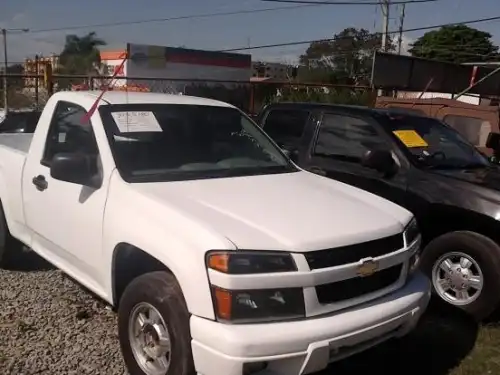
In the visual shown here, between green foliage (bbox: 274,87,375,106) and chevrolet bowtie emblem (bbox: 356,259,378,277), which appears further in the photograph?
green foliage (bbox: 274,87,375,106)

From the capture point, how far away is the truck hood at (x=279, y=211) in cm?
287

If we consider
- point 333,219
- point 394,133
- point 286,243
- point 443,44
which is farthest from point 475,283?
point 443,44

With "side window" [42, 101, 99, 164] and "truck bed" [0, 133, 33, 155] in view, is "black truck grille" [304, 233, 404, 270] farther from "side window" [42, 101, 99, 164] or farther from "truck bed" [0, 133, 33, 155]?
"truck bed" [0, 133, 33, 155]

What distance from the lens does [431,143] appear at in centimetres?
540

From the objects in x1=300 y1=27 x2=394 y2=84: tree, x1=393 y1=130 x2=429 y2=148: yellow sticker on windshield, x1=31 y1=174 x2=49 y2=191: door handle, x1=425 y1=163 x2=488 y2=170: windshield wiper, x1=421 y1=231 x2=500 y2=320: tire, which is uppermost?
x1=300 y1=27 x2=394 y2=84: tree

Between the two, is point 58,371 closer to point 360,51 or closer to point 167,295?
point 167,295

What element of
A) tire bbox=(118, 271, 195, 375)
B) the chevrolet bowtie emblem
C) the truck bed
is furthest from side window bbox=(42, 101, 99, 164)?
the chevrolet bowtie emblem

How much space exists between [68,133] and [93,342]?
5.13ft

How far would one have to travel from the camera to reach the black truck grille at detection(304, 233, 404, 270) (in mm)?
2824

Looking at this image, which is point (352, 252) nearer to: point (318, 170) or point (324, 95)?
point (318, 170)

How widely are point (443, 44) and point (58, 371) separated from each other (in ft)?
204

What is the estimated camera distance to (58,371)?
11.2 feet

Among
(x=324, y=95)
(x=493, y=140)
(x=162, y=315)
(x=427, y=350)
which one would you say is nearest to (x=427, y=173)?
(x=427, y=350)

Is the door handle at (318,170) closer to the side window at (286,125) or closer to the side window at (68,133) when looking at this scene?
the side window at (286,125)
